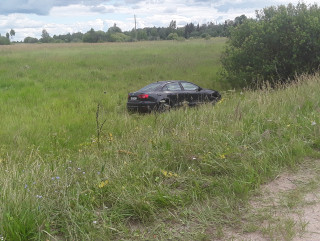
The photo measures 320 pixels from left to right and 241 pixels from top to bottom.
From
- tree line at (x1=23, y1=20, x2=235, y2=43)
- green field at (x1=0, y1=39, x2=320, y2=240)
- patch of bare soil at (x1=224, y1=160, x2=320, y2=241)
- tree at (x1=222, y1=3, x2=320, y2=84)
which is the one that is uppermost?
tree line at (x1=23, y1=20, x2=235, y2=43)

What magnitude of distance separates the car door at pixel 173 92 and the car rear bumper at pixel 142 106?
0.79m

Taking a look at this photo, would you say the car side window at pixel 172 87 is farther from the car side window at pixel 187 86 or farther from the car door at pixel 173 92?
the car side window at pixel 187 86

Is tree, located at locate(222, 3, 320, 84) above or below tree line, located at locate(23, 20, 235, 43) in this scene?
below

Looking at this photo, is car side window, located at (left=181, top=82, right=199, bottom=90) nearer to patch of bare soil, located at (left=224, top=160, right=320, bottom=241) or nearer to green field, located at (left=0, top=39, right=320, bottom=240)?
green field, located at (left=0, top=39, right=320, bottom=240)

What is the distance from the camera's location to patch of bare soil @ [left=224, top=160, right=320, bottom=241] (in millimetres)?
3074

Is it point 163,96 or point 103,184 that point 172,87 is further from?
point 103,184

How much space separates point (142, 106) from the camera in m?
13.0

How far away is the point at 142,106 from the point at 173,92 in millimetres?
1404

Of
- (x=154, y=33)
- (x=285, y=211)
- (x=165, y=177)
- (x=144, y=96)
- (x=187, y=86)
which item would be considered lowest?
(x=285, y=211)

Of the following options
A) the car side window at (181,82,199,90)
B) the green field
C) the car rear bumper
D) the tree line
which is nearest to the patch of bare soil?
the green field

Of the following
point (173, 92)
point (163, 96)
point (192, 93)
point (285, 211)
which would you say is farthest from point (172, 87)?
point (285, 211)

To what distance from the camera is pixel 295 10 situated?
19.1 meters

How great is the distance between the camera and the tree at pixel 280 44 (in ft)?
60.2

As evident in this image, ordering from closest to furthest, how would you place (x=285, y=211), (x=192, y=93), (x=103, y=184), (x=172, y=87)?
1. (x=285, y=211)
2. (x=103, y=184)
3. (x=172, y=87)
4. (x=192, y=93)
